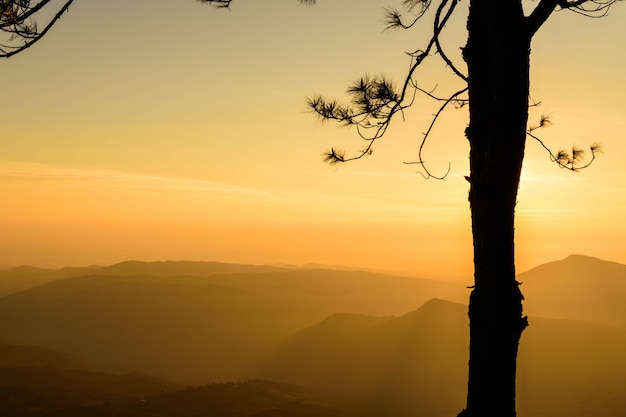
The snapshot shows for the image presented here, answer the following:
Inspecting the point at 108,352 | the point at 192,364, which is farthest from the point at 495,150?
the point at 108,352

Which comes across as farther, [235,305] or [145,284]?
[145,284]

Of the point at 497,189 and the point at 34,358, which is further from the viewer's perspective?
the point at 34,358

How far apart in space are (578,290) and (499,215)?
137m

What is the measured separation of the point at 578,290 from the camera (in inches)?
5012

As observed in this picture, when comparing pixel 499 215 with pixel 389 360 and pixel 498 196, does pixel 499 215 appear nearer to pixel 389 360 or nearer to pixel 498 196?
pixel 498 196

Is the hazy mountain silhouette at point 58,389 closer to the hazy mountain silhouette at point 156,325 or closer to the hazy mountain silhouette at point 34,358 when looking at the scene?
the hazy mountain silhouette at point 34,358

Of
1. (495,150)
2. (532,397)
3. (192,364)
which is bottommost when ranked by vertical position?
(192,364)

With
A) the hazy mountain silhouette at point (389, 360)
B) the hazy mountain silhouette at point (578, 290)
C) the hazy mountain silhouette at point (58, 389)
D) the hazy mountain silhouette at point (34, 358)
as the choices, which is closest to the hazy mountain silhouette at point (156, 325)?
the hazy mountain silhouette at point (389, 360)

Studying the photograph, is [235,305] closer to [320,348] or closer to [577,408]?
[320,348]

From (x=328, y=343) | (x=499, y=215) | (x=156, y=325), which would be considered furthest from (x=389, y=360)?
(x=499, y=215)

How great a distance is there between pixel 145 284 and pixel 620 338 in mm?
110522

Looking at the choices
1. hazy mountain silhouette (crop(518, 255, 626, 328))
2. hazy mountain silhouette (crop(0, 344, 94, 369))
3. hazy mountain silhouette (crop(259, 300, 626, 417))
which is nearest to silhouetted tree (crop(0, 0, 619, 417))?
hazy mountain silhouette (crop(259, 300, 626, 417))

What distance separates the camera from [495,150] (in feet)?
14.9

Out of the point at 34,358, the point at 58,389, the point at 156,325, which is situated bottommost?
the point at 156,325
